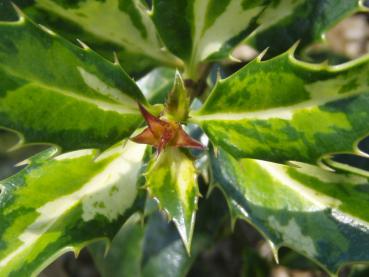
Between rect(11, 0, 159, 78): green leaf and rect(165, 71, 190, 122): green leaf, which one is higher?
rect(11, 0, 159, 78): green leaf

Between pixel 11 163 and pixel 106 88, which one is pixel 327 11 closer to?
pixel 106 88

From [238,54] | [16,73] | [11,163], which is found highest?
[16,73]

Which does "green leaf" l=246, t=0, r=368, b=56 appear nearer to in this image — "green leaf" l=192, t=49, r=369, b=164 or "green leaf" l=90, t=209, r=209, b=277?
"green leaf" l=192, t=49, r=369, b=164

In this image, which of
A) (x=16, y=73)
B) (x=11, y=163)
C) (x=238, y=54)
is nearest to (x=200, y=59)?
(x=16, y=73)

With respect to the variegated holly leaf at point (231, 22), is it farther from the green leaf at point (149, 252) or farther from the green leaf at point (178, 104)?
the green leaf at point (149, 252)

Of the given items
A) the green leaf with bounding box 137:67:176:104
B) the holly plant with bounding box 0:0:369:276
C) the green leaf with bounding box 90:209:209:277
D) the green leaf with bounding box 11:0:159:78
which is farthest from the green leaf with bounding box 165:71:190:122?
the green leaf with bounding box 90:209:209:277
